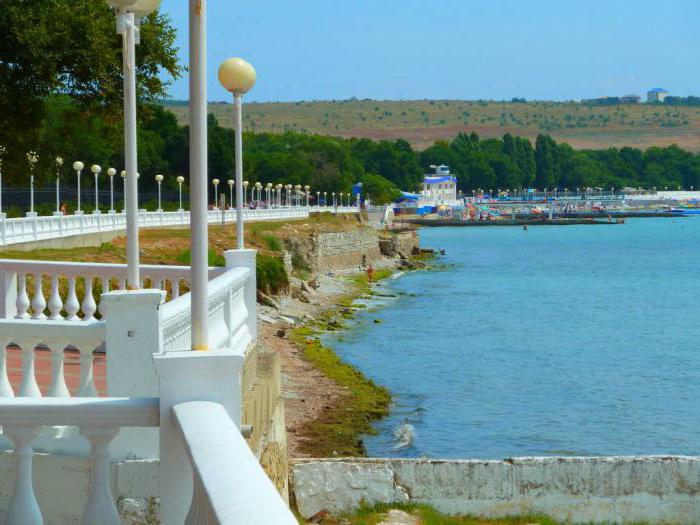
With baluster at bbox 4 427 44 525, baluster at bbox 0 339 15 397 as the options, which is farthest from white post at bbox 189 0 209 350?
baluster at bbox 0 339 15 397

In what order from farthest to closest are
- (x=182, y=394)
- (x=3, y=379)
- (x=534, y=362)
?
(x=534, y=362), (x=3, y=379), (x=182, y=394)

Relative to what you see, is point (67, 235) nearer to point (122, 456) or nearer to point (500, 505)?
point (500, 505)

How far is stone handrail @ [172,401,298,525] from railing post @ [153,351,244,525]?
0.06m

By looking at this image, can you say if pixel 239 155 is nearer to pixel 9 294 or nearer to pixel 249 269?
pixel 249 269

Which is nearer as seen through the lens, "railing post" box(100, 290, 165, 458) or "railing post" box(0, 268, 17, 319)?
"railing post" box(100, 290, 165, 458)

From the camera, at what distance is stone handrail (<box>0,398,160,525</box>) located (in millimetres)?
5051

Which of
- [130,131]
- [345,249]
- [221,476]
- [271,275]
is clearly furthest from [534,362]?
[345,249]

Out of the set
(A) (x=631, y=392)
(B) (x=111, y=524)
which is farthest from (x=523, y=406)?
(B) (x=111, y=524)

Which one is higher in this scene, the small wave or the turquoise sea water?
the small wave

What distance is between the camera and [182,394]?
16.4ft

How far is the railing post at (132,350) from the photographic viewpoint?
8.20 meters

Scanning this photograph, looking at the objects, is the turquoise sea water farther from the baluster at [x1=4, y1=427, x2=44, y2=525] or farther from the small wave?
the baluster at [x1=4, y1=427, x2=44, y2=525]

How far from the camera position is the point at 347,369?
35.4 metres

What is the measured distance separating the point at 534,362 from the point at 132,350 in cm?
3597
